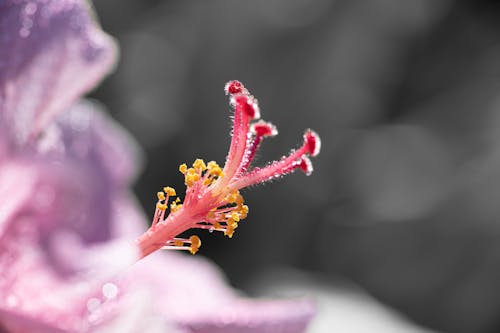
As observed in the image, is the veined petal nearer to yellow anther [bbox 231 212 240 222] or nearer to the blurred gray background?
yellow anther [bbox 231 212 240 222]

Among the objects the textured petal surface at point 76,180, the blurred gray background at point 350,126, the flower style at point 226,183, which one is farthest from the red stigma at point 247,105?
the blurred gray background at point 350,126

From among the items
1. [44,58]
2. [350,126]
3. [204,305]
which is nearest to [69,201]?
[44,58]

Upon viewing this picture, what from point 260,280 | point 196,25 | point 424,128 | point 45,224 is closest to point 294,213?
point 260,280

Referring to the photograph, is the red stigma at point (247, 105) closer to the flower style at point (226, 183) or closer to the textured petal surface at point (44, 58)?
the flower style at point (226, 183)

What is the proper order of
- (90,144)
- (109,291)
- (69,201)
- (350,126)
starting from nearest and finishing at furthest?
(109,291) → (69,201) → (90,144) → (350,126)

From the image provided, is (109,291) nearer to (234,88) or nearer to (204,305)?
(234,88)

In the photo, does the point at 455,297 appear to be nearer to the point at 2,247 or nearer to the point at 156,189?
the point at 156,189
